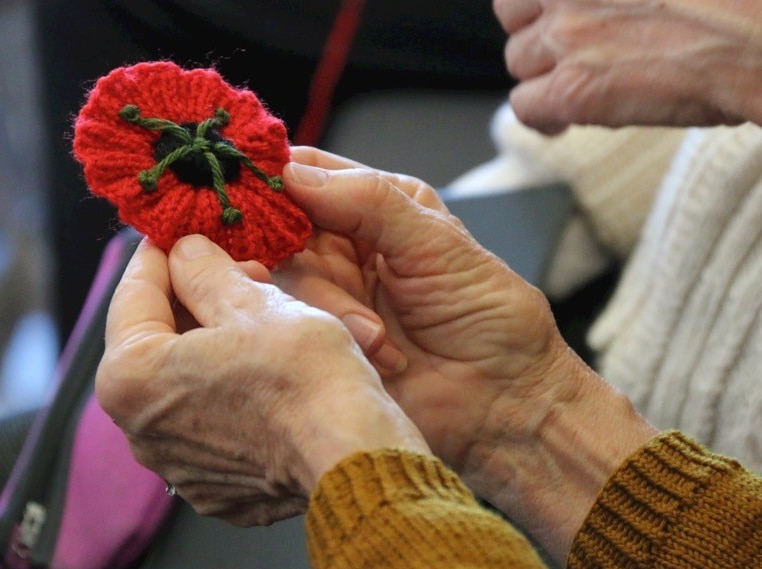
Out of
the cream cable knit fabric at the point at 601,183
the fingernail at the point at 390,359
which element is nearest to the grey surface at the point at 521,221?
the cream cable knit fabric at the point at 601,183

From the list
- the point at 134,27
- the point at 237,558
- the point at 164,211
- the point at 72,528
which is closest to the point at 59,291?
the point at 134,27

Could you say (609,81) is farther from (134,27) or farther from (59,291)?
(59,291)

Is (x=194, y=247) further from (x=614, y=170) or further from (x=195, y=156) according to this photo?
(x=614, y=170)

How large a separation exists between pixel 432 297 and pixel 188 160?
214 millimetres

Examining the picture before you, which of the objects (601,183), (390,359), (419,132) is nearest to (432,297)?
(390,359)

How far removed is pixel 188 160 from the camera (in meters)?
0.59

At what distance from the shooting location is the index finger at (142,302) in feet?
1.81

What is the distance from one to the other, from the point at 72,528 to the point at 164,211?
375 mm

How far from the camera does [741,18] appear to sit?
0.69 metres

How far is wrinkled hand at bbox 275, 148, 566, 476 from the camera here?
64cm

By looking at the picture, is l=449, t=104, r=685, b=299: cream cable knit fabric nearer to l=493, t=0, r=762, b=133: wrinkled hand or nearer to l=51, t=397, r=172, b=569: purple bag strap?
l=493, t=0, r=762, b=133: wrinkled hand

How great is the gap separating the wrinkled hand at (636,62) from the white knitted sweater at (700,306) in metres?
0.11

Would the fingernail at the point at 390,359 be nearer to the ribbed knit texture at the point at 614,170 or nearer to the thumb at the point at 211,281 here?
the thumb at the point at 211,281

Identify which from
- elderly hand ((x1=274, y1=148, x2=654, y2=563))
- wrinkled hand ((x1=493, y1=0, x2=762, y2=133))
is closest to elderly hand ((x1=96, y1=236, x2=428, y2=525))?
elderly hand ((x1=274, y1=148, x2=654, y2=563))
